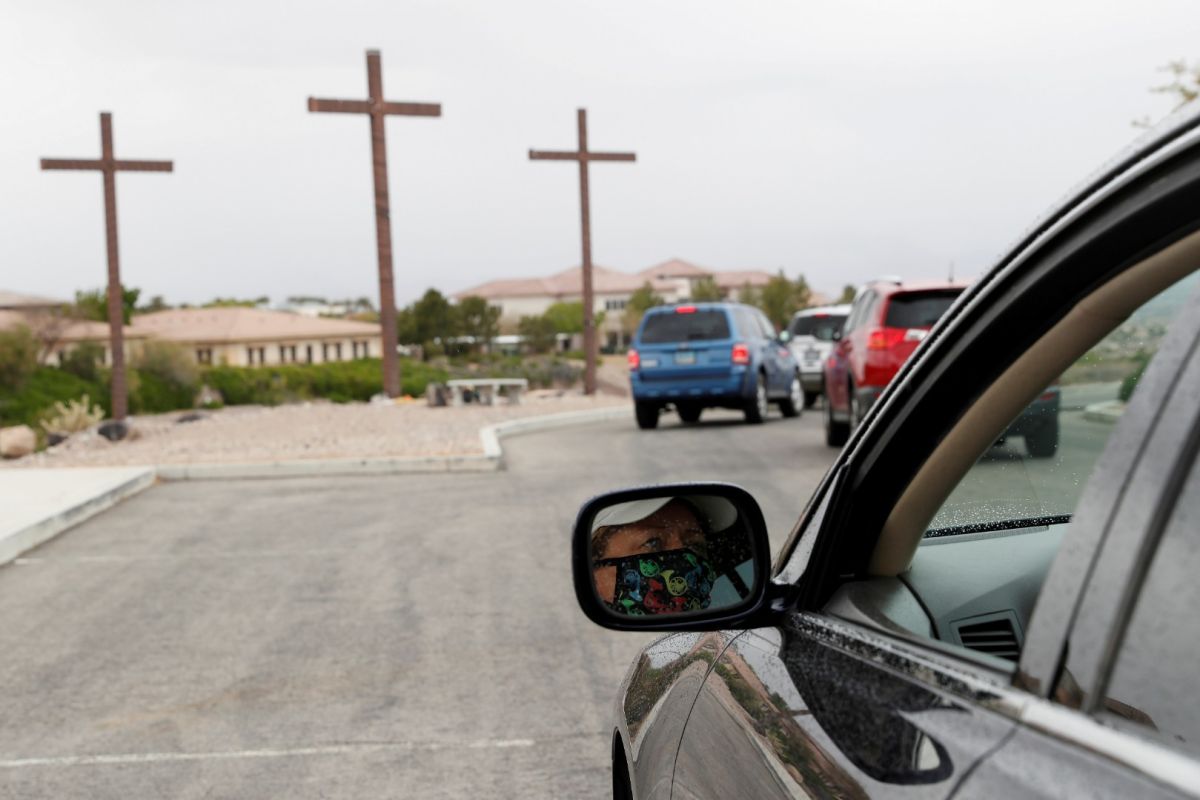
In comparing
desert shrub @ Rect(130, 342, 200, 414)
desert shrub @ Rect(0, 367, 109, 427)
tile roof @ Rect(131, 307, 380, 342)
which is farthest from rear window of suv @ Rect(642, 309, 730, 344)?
tile roof @ Rect(131, 307, 380, 342)

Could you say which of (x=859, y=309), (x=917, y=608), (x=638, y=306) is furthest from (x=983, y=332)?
(x=638, y=306)

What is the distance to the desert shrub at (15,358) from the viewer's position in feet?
241

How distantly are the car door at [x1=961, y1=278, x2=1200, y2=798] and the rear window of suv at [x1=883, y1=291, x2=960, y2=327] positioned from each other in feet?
46.2

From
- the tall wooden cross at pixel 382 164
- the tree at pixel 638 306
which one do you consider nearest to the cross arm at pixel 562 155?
the tall wooden cross at pixel 382 164

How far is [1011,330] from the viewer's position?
1.95 meters

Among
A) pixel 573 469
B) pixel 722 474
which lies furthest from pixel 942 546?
pixel 573 469

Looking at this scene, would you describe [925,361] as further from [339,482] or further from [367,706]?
[339,482]

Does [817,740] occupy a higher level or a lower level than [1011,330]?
lower

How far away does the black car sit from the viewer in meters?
1.40

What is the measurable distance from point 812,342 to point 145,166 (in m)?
13.9

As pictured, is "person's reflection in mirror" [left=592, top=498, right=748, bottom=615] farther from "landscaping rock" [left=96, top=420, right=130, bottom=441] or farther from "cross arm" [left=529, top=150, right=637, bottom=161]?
"cross arm" [left=529, top=150, right=637, bottom=161]

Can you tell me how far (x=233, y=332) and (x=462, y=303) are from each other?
1846 centimetres

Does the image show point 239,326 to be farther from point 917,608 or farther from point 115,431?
point 917,608

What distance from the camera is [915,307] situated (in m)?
15.6
